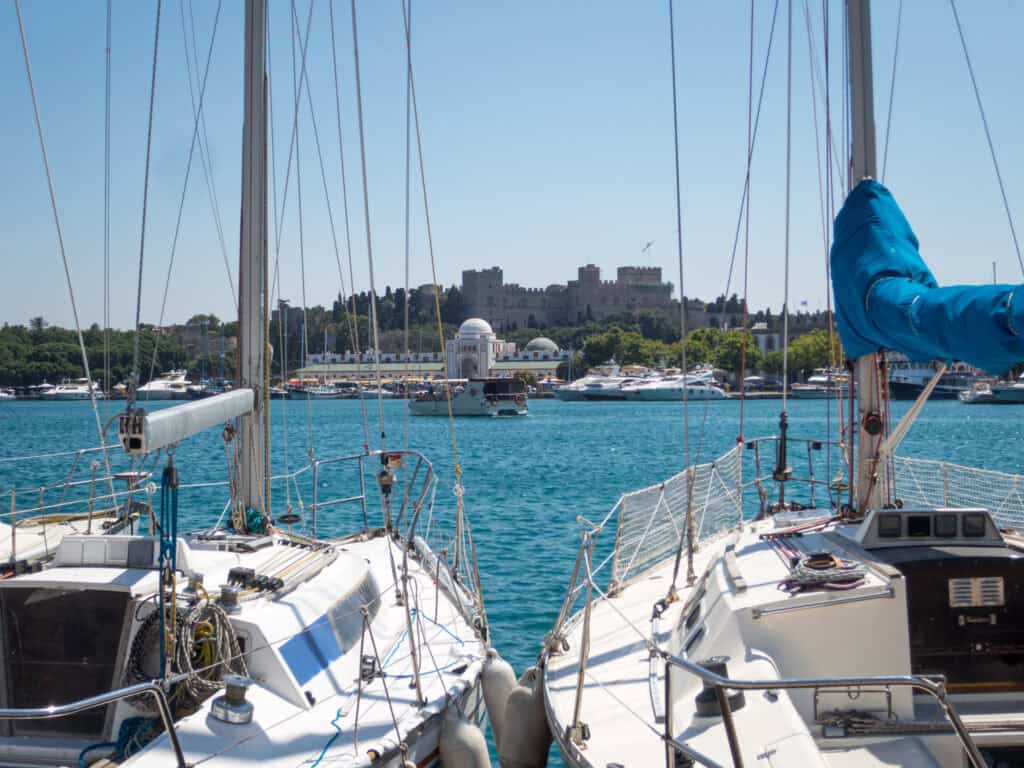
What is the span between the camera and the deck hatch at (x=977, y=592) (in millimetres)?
5754

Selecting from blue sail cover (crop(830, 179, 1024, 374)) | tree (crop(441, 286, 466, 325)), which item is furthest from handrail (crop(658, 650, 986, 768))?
tree (crop(441, 286, 466, 325))

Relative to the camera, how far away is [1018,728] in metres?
5.14

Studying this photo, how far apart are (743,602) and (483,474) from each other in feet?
83.0

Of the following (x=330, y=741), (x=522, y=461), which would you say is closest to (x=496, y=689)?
(x=330, y=741)

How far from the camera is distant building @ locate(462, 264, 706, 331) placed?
174 m

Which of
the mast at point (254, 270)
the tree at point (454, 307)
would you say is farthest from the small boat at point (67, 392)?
the mast at point (254, 270)

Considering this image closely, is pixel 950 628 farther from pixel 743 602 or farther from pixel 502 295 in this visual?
pixel 502 295

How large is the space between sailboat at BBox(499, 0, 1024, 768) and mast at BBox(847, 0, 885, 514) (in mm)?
15

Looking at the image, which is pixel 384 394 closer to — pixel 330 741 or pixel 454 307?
pixel 454 307

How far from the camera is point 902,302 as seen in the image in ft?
19.0

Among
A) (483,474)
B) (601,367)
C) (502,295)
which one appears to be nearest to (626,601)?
(483,474)

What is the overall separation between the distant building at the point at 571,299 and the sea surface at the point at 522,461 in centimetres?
9710

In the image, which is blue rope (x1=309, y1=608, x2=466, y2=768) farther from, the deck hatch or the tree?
the tree

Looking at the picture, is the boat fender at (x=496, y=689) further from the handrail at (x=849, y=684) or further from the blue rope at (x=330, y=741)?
the handrail at (x=849, y=684)
